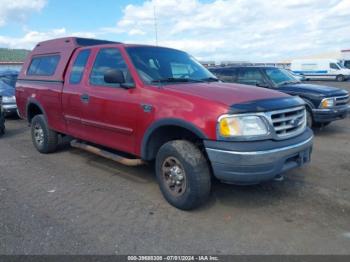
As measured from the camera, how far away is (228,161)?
3475 mm

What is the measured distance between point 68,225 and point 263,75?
704 cm

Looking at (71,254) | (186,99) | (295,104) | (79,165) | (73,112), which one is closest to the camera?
(71,254)

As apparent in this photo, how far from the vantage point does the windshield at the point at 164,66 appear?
4469 millimetres

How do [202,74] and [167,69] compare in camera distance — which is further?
[202,74]

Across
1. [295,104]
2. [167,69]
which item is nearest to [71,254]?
[167,69]

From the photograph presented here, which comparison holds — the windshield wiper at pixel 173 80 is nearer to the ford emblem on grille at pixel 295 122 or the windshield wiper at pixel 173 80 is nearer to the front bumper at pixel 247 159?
the front bumper at pixel 247 159

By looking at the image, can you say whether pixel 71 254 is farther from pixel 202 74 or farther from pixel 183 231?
pixel 202 74

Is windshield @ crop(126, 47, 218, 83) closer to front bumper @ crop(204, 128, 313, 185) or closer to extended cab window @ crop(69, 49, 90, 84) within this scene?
extended cab window @ crop(69, 49, 90, 84)

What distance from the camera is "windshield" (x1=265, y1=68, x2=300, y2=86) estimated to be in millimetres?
9036

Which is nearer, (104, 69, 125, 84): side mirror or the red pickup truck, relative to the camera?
the red pickup truck

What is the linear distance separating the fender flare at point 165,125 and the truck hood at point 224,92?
355mm

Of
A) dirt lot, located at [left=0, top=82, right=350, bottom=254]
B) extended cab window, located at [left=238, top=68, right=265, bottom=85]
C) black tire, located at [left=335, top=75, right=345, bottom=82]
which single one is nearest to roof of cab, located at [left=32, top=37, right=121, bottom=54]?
dirt lot, located at [left=0, top=82, right=350, bottom=254]

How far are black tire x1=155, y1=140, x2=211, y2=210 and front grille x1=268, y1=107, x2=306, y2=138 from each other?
2.91ft

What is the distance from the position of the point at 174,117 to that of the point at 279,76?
633 cm
